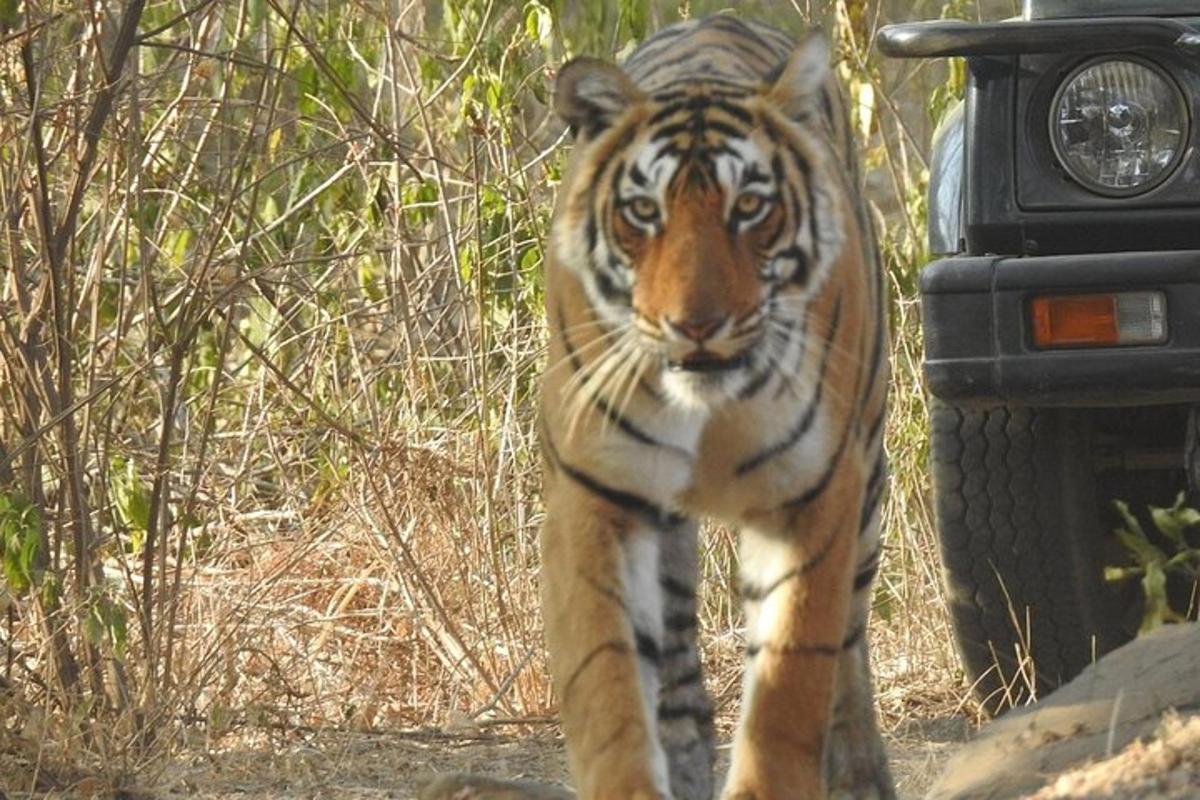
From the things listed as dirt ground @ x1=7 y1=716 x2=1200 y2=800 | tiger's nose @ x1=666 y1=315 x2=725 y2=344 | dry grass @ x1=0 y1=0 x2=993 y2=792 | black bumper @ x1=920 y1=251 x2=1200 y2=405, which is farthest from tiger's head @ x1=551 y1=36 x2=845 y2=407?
dry grass @ x1=0 y1=0 x2=993 y2=792

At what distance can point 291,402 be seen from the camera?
5984 millimetres

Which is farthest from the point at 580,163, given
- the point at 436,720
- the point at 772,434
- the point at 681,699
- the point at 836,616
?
the point at 436,720

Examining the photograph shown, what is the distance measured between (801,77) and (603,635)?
905 millimetres

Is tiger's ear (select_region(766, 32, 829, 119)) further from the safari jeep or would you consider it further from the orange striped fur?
the safari jeep

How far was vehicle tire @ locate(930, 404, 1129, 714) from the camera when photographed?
14.7 ft

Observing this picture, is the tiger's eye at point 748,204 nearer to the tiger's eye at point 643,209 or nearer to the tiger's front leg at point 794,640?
the tiger's eye at point 643,209

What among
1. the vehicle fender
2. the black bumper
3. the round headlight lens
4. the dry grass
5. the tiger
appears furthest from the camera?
the dry grass

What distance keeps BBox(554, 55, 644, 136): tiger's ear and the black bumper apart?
740 millimetres

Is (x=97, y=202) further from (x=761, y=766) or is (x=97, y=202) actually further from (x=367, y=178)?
(x=761, y=766)

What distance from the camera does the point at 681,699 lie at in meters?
4.21

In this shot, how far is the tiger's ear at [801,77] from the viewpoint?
3.59 meters

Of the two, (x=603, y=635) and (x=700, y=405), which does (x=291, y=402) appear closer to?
(x=603, y=635)

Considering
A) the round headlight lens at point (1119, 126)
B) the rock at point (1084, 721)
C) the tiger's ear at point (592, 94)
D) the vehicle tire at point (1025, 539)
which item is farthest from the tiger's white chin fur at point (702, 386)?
the vehicle tire at point (1025, 539)

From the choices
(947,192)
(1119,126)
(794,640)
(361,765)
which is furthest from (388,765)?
(1119,126)
